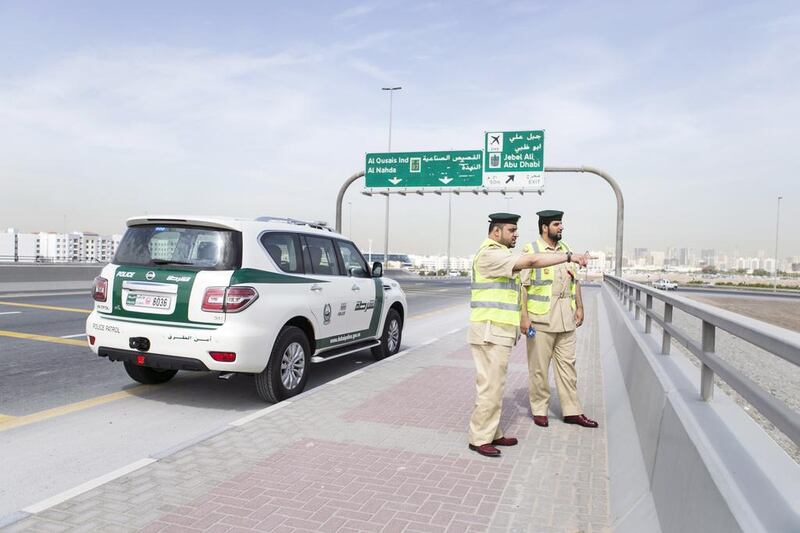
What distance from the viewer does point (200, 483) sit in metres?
4.07

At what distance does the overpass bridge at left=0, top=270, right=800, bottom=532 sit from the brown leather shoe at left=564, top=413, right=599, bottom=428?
0.10m

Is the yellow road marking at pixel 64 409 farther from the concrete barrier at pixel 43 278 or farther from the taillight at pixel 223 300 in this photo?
the concrete barrier at pixel 43 278

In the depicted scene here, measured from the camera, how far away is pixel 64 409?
6.11 m

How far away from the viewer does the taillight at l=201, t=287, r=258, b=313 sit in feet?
19.5

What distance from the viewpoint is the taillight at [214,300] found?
19.5 ft

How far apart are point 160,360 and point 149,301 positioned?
61cm

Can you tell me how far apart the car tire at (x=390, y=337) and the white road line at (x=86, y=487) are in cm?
521

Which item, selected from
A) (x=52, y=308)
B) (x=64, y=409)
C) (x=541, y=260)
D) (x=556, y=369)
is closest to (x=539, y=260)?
(x=541, y=260)

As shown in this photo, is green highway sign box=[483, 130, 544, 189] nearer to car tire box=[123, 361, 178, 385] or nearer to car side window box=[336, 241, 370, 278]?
car side window box=[336, 241, 370, 278]

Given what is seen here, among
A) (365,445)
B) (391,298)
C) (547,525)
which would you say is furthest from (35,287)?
(547,525)

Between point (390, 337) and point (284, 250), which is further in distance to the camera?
point (390, 337)

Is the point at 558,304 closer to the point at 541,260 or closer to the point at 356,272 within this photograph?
the point at 541,260

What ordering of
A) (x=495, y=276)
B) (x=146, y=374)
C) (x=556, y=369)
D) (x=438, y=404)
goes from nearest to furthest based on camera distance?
(x=495, y=276) < (x=556, y=369) < (x=438, y=404) < (x=146, y=374)

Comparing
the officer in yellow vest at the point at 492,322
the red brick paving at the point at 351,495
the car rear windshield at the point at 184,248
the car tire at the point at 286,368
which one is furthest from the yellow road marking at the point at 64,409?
the officer in yellow vest at the point at 492,322
